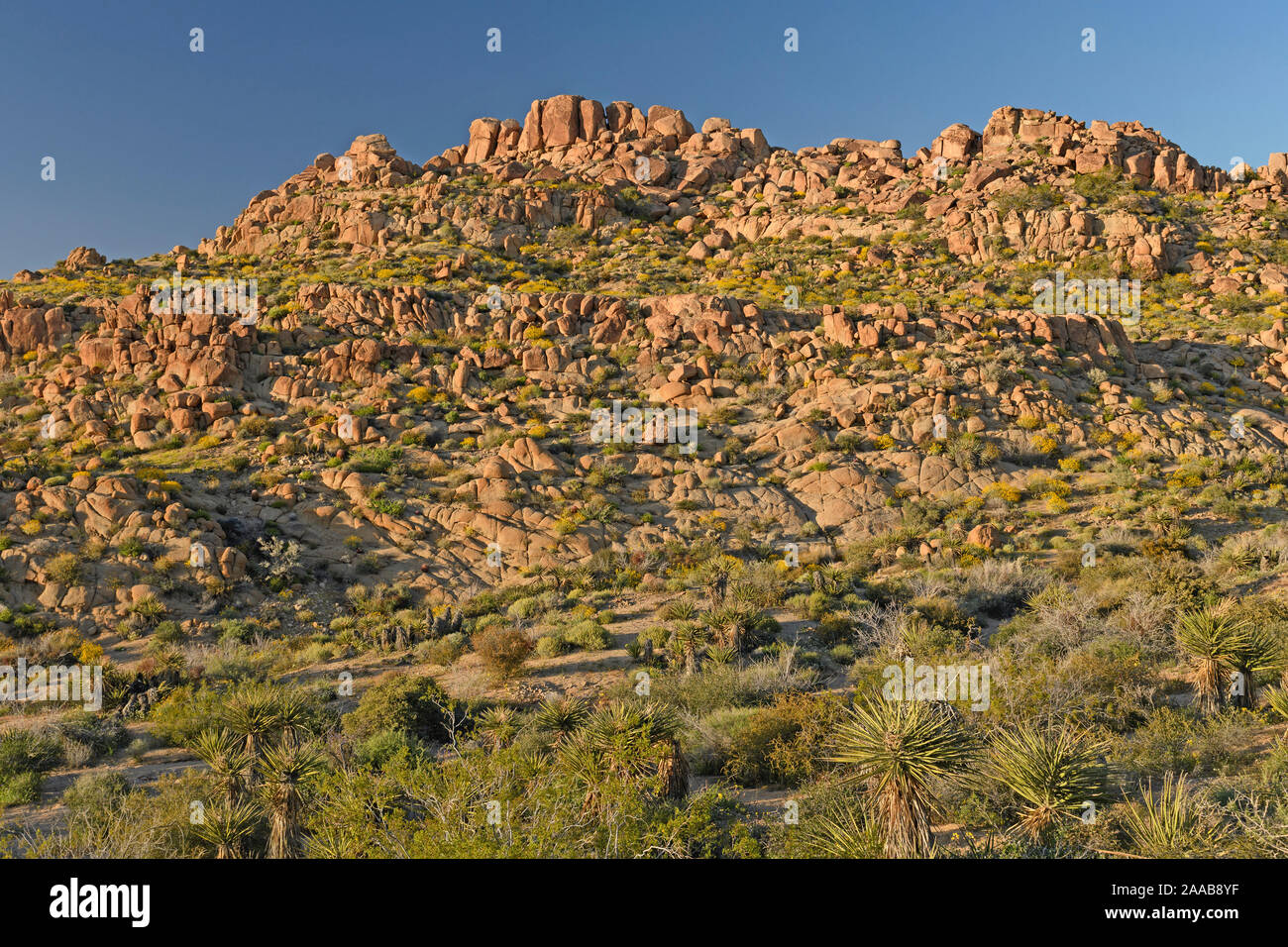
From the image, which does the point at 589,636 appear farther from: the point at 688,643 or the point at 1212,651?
the point at 1212,651

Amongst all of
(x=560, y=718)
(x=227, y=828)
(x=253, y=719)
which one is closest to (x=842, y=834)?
(x=560, y=718)

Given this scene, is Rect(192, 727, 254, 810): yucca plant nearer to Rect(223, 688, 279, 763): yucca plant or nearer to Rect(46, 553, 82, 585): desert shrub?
Rect(223, 688, 279, 763): yucca plant

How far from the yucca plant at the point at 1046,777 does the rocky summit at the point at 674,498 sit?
0.28 ft

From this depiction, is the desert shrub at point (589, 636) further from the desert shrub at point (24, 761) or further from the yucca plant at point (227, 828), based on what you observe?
the desert shrub at point (24, 761)

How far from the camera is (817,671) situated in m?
12.5

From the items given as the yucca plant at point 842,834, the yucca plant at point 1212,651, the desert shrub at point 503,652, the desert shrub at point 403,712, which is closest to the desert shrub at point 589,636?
the desert shrub at point 503,652

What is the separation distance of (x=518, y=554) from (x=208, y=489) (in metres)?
8.89

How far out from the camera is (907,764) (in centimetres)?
677

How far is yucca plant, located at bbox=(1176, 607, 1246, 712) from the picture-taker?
10133 millimetres

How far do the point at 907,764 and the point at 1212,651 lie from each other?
6747mm

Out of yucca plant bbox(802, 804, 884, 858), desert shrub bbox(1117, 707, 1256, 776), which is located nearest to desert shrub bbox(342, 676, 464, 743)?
yucca plant bbox(802, 804, 884, 858)

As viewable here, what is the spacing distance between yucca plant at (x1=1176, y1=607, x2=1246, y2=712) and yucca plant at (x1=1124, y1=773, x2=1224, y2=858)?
4.04m
